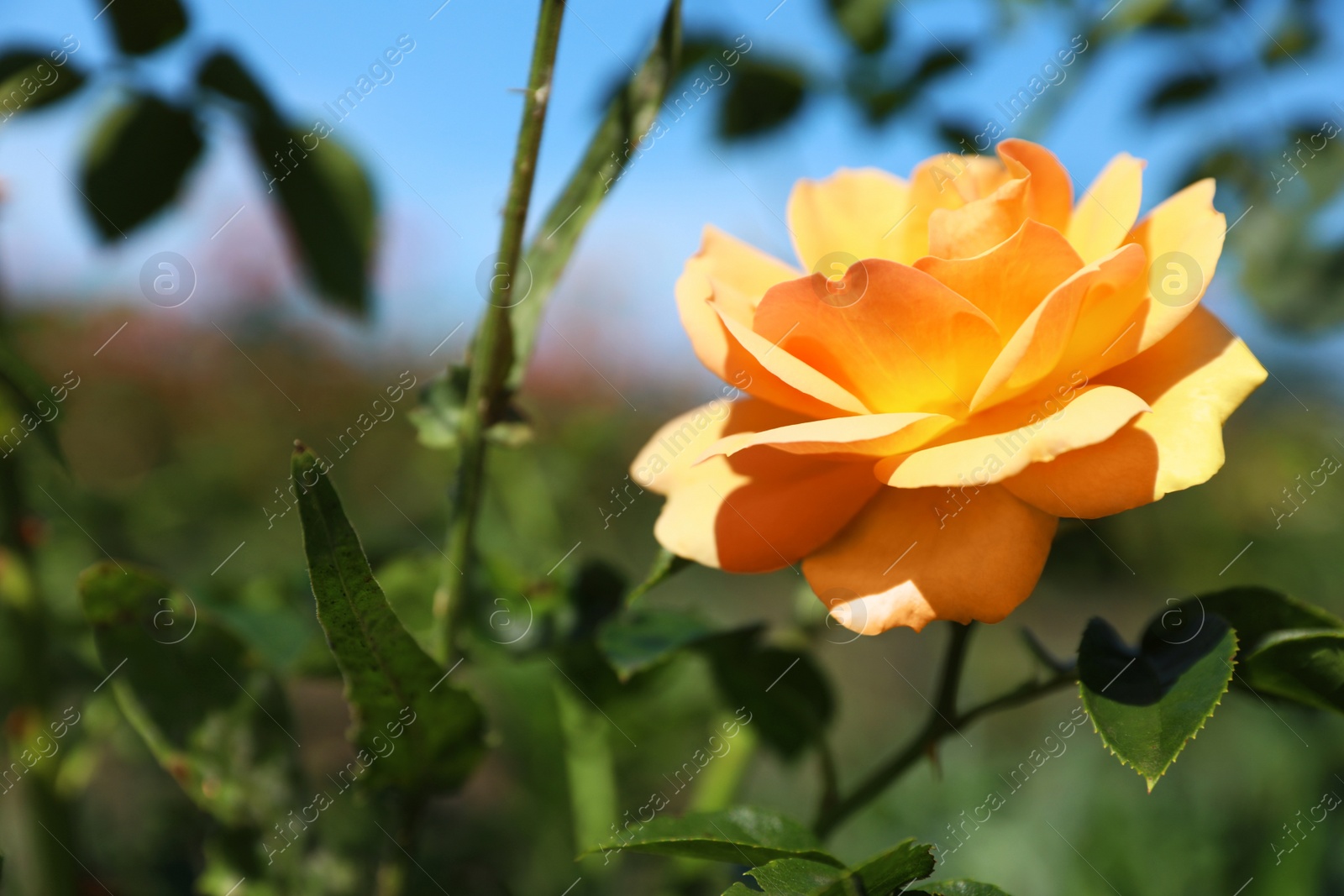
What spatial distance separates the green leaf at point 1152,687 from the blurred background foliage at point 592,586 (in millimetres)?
107

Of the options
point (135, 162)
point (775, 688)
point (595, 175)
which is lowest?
point (775, 688)

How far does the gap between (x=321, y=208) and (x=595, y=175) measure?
1.16 ft

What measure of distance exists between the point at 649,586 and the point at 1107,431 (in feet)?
0.65

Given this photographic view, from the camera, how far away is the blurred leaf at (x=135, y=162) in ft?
2.17

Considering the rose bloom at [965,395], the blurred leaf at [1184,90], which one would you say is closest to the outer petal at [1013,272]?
the rose bloom at [965,395]

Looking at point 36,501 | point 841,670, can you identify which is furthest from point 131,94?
point 841,670

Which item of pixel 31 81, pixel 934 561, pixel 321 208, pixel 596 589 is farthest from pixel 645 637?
pixel 31 81

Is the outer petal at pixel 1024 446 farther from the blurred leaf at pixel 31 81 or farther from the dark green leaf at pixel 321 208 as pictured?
the blurred leaf at pixel 31 81

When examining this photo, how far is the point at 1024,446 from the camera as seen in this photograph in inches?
13.5

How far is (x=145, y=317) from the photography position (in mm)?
2057

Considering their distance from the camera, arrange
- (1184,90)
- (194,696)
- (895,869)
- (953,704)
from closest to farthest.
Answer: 1. (895,869)
2. (953,704)
3. (194,696)
4. (1184,90)

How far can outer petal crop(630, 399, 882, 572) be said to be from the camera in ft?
1.31

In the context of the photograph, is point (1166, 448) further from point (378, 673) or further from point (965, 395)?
point (378, 673)

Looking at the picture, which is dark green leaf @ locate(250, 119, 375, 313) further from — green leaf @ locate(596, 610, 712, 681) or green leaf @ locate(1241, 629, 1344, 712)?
green leaf @ locate(1241, 629, 1344, 712)
